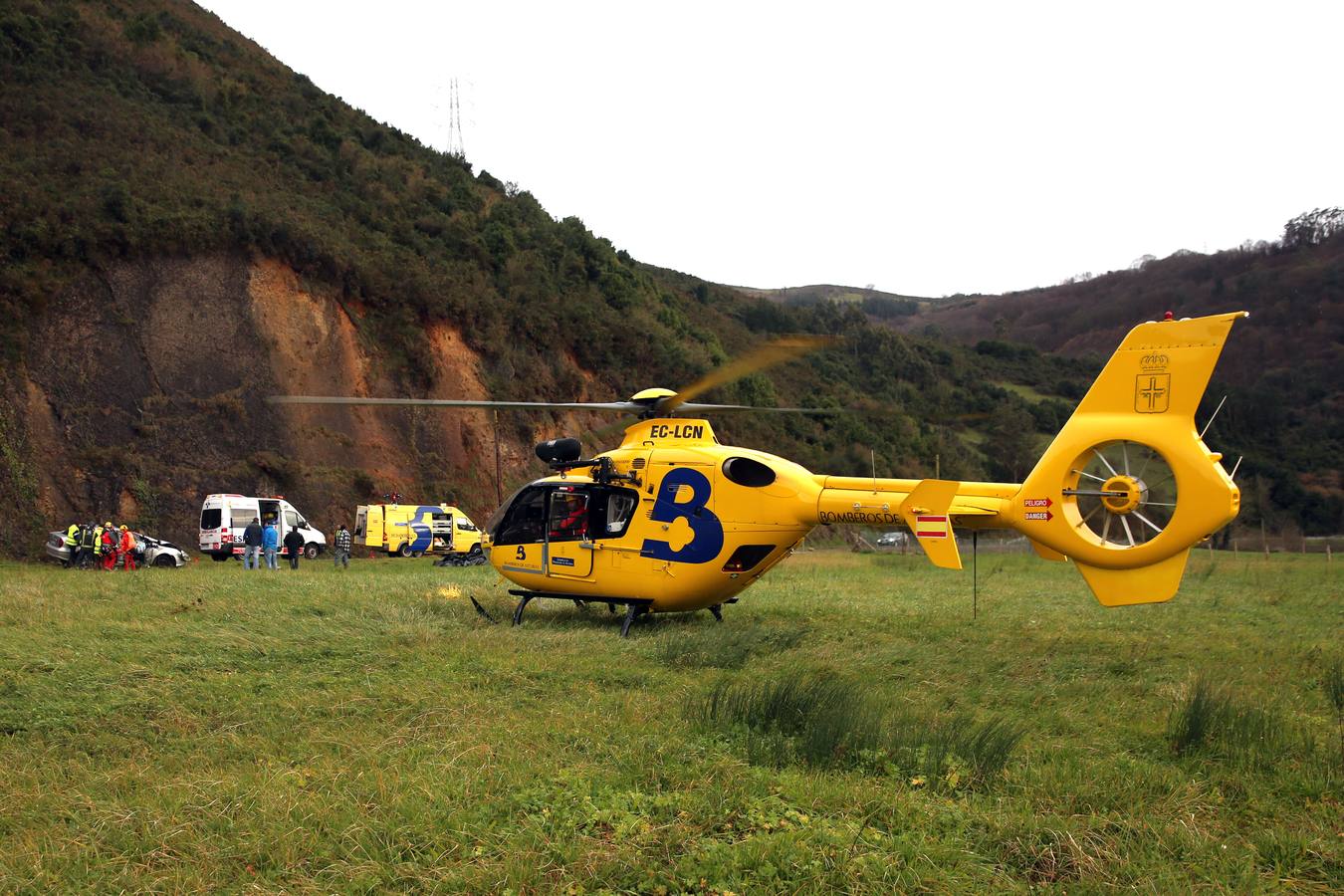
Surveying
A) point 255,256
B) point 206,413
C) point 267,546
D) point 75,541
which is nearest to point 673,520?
point 267,546

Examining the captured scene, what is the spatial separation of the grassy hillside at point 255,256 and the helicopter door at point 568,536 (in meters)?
9.41

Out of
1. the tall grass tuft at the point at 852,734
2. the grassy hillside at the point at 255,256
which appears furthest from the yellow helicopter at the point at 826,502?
the grassy hillside at the point at 255,256

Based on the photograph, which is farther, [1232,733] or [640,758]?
[1232,733]

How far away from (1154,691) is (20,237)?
34500 millimetres

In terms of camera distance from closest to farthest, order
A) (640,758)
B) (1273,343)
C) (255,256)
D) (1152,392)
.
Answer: (640,758) → (1152,392) → (255,256) → (1273,343)

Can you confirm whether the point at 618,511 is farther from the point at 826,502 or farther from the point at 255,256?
the point at 255,256

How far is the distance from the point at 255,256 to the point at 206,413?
6.45 metres

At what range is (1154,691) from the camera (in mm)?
9492

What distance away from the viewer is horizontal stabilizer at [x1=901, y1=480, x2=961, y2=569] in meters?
11.2

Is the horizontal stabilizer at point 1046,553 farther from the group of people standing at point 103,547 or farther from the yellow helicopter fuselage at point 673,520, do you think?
the group of people standing at point 103,547

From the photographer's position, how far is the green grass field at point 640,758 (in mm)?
5070

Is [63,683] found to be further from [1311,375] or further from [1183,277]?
[1183,277]

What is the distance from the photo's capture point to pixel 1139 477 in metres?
10.7

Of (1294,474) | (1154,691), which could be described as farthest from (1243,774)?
(1294,474)
